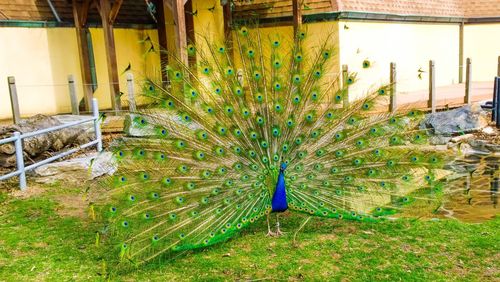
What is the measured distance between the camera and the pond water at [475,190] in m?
6.79

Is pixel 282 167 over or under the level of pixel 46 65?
under

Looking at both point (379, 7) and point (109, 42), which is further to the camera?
point (379, 7)

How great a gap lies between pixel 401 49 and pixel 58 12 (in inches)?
446

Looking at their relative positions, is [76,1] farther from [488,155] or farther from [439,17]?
[439,17]

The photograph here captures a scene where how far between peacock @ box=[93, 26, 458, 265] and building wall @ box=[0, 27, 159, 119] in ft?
27.4

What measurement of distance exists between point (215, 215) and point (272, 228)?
40.0 inches

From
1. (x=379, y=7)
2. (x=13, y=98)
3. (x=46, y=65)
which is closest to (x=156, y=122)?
(x=13, y=98)

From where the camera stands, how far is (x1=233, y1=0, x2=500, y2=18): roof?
15430 millimetres

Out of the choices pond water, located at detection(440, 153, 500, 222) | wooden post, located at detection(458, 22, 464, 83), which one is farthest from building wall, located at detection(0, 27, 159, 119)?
wooden post, located at detection(458, 22, 464, 83)

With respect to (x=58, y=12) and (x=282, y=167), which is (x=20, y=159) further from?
(x=58, y=12)

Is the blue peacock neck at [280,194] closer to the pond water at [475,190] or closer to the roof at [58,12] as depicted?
the pond water at [475,190]

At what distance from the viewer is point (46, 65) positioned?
14617 mm

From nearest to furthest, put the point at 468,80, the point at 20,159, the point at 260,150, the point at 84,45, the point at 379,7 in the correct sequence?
the point at 260,150 < the point at 20,159 < the point at 468,80 < the point at 84,45 < the point at 379,7

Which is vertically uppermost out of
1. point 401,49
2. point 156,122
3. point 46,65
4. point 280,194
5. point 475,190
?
point 46,65
